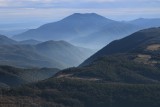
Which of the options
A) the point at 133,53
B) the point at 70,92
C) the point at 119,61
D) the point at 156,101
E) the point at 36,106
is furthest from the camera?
the point at 133,53

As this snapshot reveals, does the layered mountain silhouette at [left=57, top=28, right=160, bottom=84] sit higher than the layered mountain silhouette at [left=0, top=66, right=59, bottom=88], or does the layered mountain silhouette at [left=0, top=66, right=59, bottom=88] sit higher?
the layered mountain silhouette at [left=57, top=28, right=160, bottom=84]

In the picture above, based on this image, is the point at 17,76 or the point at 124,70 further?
the point at 17,76

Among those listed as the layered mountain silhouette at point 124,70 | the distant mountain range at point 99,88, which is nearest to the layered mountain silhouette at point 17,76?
the layered mountain silhouette at point 124,70

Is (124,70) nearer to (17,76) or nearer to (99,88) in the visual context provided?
(99,88)

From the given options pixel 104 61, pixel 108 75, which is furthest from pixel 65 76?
pixel 104 61

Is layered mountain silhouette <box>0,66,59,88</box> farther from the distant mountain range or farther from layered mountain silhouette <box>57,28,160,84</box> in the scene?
the distant mountain range

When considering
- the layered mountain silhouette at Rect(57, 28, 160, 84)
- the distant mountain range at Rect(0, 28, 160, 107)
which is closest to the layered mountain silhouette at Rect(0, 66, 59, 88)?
the layered mountain silhouette at Rect(57, 28, 160, 84)

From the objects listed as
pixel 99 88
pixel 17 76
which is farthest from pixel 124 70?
pixel 17 76

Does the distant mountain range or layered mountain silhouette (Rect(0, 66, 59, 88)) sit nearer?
the distant mountain range

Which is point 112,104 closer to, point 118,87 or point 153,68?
point 118,87

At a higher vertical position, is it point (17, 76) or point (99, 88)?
point (99, 88)

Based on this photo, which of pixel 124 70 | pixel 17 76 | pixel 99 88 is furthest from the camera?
pixel 17 76
